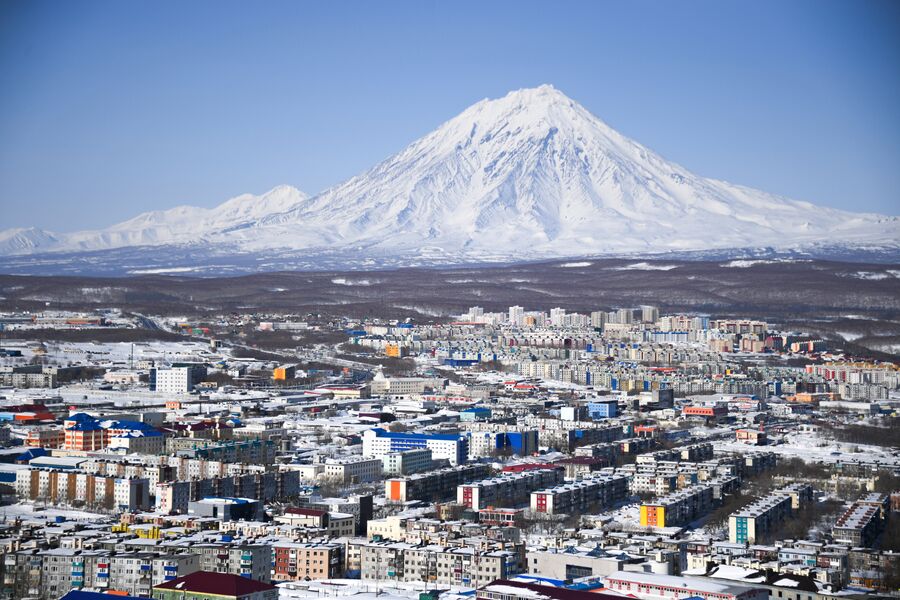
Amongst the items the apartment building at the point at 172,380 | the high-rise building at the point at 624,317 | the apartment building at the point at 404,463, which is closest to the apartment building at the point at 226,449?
the apartment building at the point at 404,463

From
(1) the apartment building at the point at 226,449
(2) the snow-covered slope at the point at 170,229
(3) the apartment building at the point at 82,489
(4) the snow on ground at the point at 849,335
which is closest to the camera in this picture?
(3) the apartment building at the point at 82,489

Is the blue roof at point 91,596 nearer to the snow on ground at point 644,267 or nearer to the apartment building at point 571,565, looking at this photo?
the apartment building at point 571,565

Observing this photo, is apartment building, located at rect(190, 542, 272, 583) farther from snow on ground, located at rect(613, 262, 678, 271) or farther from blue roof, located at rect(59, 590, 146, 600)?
snow on ground, located at rect(613, 262, 678, 271)

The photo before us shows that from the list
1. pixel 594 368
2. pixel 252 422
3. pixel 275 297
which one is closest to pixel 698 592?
pixel 252 422

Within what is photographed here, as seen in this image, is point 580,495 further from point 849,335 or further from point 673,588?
point 849,335

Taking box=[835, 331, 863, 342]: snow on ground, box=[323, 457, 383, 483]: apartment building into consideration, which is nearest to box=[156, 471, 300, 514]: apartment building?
box=[323, 457, 383, 483]: apartment building

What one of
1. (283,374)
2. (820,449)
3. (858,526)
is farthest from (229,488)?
(283,374)
